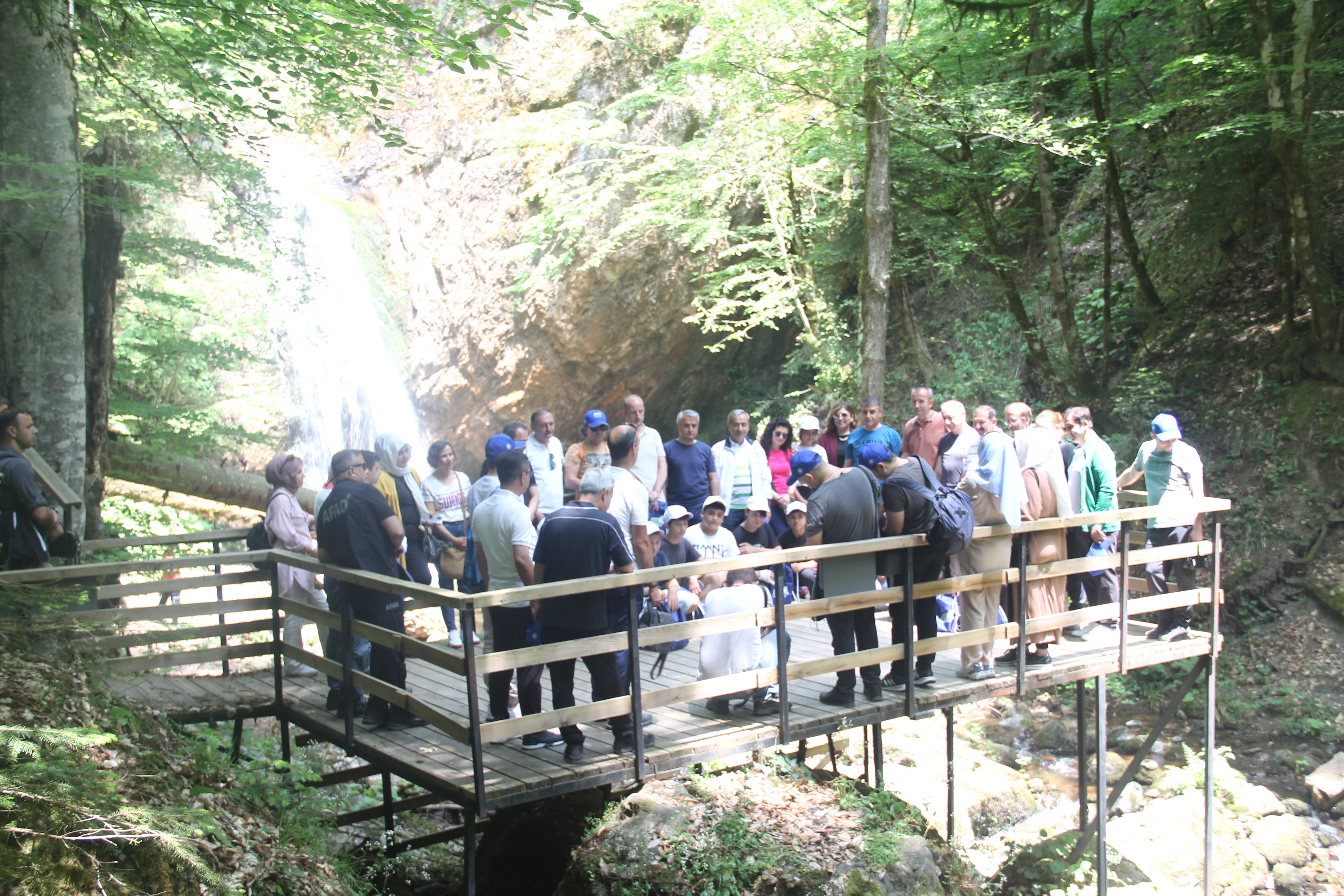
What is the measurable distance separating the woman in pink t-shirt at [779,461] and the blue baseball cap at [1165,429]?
10.1 ft

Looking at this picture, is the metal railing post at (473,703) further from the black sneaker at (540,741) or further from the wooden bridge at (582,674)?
the black sneaker at (540,741)

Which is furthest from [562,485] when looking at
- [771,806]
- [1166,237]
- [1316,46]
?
[1166,237]

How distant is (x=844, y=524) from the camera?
18.4ft

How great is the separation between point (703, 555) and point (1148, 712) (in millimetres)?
7636

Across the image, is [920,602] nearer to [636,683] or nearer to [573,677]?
[636,683]

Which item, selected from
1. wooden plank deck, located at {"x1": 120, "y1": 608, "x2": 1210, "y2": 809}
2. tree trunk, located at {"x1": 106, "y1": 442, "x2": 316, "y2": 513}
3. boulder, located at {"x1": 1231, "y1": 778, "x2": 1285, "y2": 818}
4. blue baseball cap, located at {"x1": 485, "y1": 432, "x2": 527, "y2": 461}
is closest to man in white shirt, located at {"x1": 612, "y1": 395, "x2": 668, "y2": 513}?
wooden plank deck, located at {"x1": 120, "y1": 608, "x2": 1210, "y2": 809}

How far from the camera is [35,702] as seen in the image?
12.0ft

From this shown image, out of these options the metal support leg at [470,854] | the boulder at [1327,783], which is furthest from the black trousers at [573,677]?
the boulder at [1327,783]

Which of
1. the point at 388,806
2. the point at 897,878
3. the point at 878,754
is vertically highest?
the point at 897,878

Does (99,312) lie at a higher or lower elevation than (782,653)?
higher

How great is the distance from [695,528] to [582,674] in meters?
1.38

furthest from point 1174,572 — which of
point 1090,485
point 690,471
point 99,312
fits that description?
point 99,312

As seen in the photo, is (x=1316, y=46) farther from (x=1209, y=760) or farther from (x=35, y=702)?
(x=35, y=702)

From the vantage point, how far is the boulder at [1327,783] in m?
8.84
